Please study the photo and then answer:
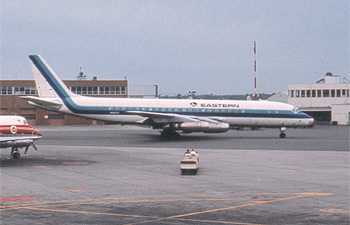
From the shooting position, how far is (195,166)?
73.4ft

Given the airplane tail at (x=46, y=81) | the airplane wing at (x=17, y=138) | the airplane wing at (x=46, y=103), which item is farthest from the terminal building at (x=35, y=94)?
the airplane wing at (x=17, y=138)

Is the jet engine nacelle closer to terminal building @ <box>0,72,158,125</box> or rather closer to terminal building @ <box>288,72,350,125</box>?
terminal building @ <box>0,72,158,125</box>

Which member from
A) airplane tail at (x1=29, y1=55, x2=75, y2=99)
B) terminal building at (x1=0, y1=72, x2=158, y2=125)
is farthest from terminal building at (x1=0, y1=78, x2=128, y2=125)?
airplane tail at (x1=29, y1=55, x2=75, y2=99)

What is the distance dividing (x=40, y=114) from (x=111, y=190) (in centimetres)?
7463

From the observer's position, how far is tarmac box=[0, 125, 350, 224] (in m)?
13.0

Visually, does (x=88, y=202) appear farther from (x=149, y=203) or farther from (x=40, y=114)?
(x=40, y=114)

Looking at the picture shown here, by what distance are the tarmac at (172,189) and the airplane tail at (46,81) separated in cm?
1923

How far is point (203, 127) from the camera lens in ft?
142

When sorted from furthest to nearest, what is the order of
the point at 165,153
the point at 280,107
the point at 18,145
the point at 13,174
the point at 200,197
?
the point at 280,107 < the point at 165,153 < the point at 18,145 < the point at 13,174 < the point at 200,197

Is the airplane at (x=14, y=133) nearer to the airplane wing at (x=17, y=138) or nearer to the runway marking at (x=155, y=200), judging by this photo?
the airplane wing at (x=17, y=138)

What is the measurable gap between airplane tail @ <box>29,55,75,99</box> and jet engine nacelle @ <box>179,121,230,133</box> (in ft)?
47.8

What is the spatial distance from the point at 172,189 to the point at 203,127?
1001 inches

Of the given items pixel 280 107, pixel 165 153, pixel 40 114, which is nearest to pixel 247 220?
pixel 165 153

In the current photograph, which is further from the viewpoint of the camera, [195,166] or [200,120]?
[200,120]
